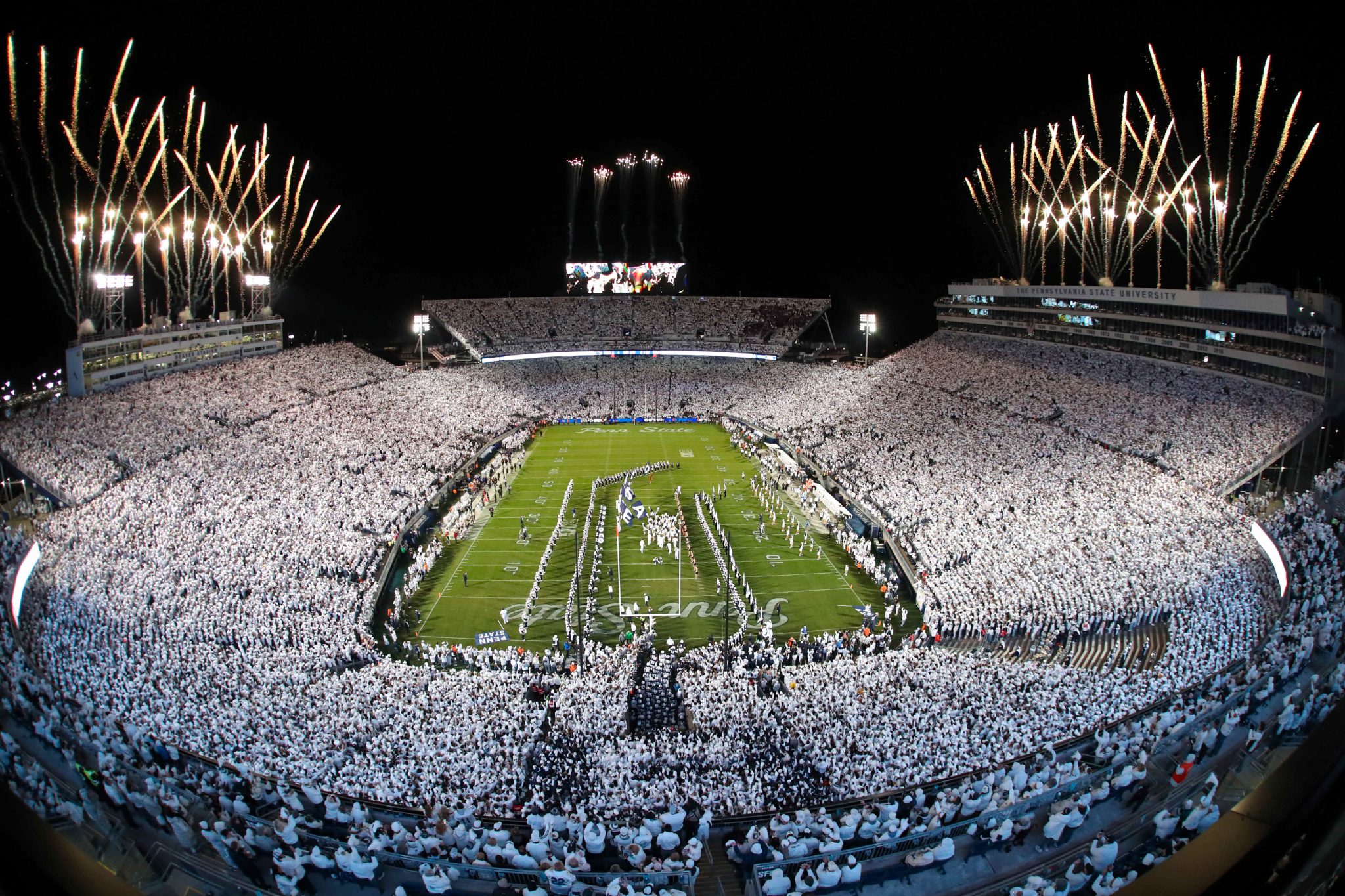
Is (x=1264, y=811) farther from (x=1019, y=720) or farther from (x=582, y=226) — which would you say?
(x=582, y=226)

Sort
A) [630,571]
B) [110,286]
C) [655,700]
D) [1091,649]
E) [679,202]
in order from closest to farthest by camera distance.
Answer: [655,700], [1091,649], [630,571], [110,286], [679,202]

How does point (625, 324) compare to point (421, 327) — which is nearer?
point (421, 327)

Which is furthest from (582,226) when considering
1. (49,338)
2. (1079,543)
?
(1079,543)

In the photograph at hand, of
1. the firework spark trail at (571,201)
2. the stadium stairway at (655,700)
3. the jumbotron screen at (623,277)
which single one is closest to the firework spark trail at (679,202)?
the jumbotron screen at (623,277)

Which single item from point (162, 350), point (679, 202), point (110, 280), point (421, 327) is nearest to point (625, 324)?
point (679, 202)

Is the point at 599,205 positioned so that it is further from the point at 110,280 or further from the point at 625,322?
the point at 110,280

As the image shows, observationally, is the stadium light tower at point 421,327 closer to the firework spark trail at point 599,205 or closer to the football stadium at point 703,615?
the football stadium at point 703,615

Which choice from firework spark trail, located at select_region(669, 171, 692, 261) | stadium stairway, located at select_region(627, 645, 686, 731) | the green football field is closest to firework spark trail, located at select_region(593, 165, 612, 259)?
firework spark trail, located at select_region(669, 171, 692, 261)
